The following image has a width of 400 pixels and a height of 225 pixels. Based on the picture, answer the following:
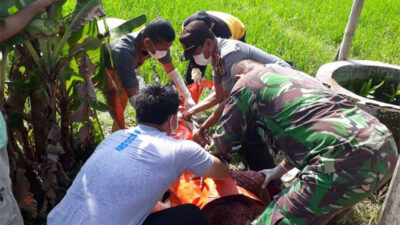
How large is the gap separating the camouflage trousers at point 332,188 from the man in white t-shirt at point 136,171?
0.46 metres

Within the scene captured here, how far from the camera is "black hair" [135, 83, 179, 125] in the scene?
7.22ft

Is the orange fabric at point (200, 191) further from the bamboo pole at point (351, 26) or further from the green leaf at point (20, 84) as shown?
the bamboo pole at point (351, 26)

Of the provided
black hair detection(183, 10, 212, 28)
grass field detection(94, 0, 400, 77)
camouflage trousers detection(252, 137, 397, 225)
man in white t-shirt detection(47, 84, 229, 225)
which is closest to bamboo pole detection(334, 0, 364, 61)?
grass field detection(94, 0, 400, 77)

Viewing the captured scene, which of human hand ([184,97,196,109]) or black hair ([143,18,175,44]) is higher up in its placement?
black hair ([143,18,175,44])

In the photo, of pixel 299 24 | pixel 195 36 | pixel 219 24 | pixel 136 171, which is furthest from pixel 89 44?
pixel 299 24

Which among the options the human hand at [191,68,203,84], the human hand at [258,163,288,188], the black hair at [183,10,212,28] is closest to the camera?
the human hand at [258,163,288,188]

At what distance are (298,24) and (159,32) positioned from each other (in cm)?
458

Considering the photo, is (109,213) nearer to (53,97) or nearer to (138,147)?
(138,147)

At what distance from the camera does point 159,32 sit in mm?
3109

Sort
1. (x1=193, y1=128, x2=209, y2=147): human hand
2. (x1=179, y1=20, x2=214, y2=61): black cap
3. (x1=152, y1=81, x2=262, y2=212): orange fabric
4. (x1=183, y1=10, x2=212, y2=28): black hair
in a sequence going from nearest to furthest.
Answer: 1. (x1=152, y1=81, x2=262, y2=212): orange fabric
2. (x1=179, y1=20, x2=214, y2=61): black cap
3. (x1=193, y1=128, x2=209, y2=147): human hand
4. (x1=183, y1=10, x2=212, y2=28): black hair

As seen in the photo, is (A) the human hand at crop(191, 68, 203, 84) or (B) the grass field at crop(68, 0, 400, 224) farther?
(B) the grass field at crop(68, 0, 400, 224)

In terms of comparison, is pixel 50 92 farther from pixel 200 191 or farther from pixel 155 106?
pixel 200 191

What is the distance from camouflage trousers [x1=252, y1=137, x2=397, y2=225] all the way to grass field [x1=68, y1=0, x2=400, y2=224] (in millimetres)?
2974

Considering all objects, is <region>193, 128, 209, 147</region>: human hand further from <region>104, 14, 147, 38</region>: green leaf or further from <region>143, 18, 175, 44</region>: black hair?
<region>104, 14, 147, 38</region>: green leaf
